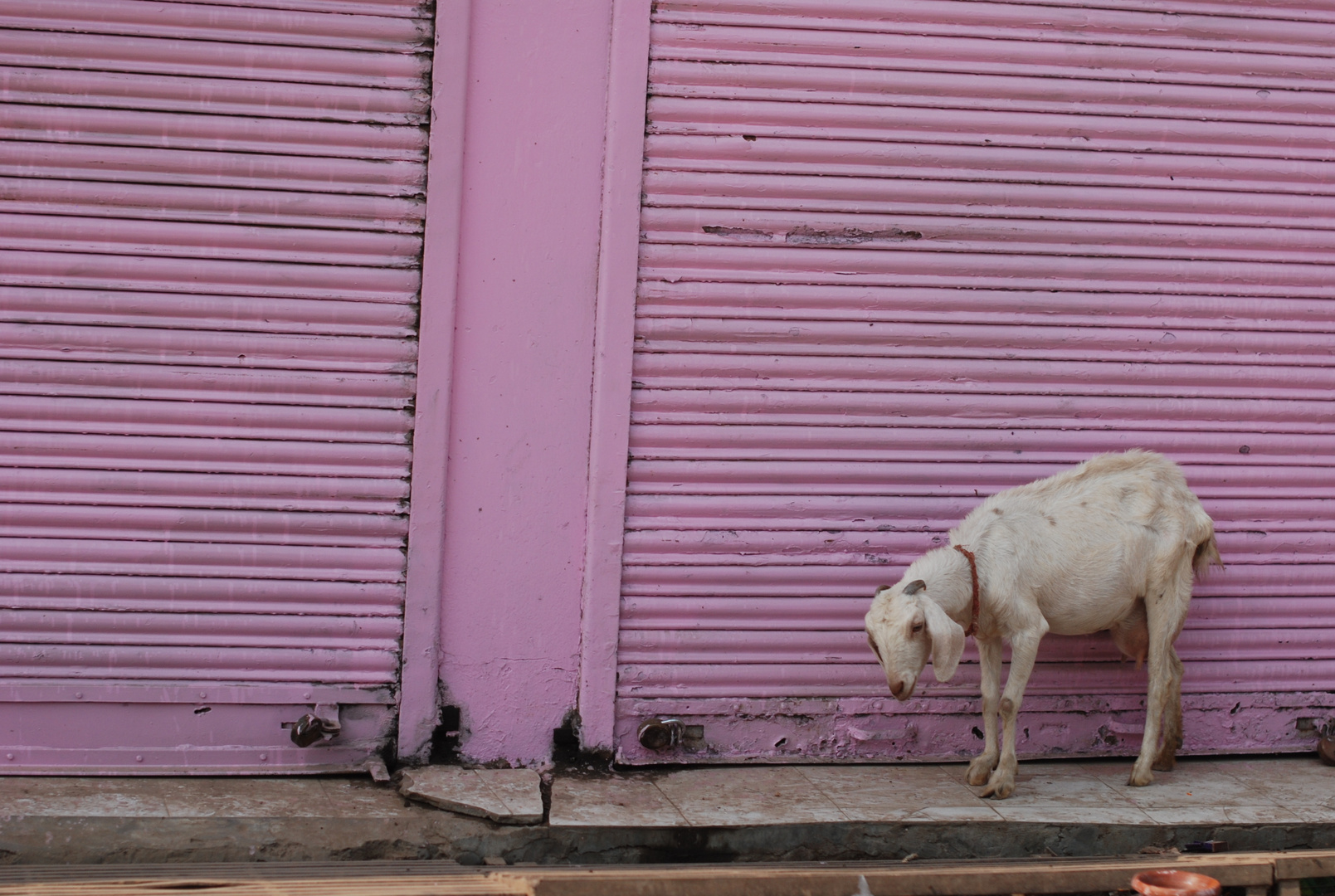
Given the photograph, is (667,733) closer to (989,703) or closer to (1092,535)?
(989,703)

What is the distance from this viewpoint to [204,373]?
4500mm

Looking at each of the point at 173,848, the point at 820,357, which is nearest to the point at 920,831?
the point at 820,357

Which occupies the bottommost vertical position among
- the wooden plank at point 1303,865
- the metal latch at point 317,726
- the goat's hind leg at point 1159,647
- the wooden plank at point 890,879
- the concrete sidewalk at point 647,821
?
the concrete sidewalk at point 647,821

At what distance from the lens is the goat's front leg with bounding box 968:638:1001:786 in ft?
15.0

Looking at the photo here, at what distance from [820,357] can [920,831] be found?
1.98 metres

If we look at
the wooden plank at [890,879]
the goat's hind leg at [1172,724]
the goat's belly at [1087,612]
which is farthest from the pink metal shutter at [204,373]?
the goat's hind leg at [1172,724]

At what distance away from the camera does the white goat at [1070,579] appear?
436 cm

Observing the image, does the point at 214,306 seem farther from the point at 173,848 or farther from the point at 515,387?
the point at 173,848

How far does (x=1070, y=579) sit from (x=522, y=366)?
242cm

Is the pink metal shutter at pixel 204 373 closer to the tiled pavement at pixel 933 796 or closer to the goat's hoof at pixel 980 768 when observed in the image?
the tiled pavement at pixel 933 796

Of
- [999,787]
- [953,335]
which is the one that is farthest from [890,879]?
[953,335]

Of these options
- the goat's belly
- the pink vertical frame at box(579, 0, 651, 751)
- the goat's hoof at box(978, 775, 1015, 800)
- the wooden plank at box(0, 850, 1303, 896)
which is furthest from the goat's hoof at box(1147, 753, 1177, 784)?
the pink vertical frame at box(579, 0, 651, 751)

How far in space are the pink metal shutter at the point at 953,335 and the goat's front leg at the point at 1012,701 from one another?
0.47 meters

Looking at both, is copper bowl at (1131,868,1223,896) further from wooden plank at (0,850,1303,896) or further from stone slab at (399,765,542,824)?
stone slab at (399,765,542,824)
